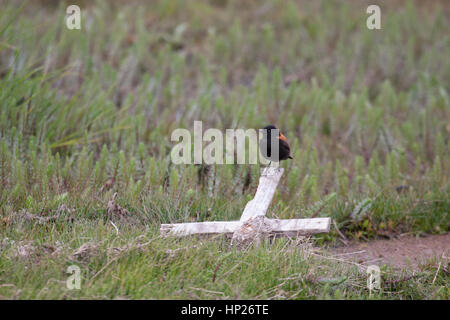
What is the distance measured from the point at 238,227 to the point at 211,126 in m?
3.53

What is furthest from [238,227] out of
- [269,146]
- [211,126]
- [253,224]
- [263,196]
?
[211,126]

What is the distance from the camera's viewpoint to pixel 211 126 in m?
7.90

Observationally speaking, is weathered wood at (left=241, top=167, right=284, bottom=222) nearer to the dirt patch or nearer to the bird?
the bird

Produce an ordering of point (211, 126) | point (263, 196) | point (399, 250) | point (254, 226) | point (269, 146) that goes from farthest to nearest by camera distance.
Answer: point (211, 126) → point (399, 250) → point (269, 146) → point (263, 196) → point (254, 226)

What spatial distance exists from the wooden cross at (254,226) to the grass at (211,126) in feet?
0.46

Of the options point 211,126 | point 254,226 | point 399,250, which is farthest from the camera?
point 211,126

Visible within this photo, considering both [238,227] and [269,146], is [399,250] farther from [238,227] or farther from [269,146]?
[238,227]

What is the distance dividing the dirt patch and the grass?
0.17 metres

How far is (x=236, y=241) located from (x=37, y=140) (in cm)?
303

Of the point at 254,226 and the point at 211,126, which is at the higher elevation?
the point at 211,126

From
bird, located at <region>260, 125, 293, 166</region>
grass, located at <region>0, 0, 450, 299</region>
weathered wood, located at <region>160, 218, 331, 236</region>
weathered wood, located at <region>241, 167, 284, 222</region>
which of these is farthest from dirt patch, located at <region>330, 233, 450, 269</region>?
bird, located at <region>260, 125, 293, 166</region>

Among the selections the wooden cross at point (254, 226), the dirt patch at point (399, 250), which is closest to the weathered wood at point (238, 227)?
the wooden cross at point (254, 226)
